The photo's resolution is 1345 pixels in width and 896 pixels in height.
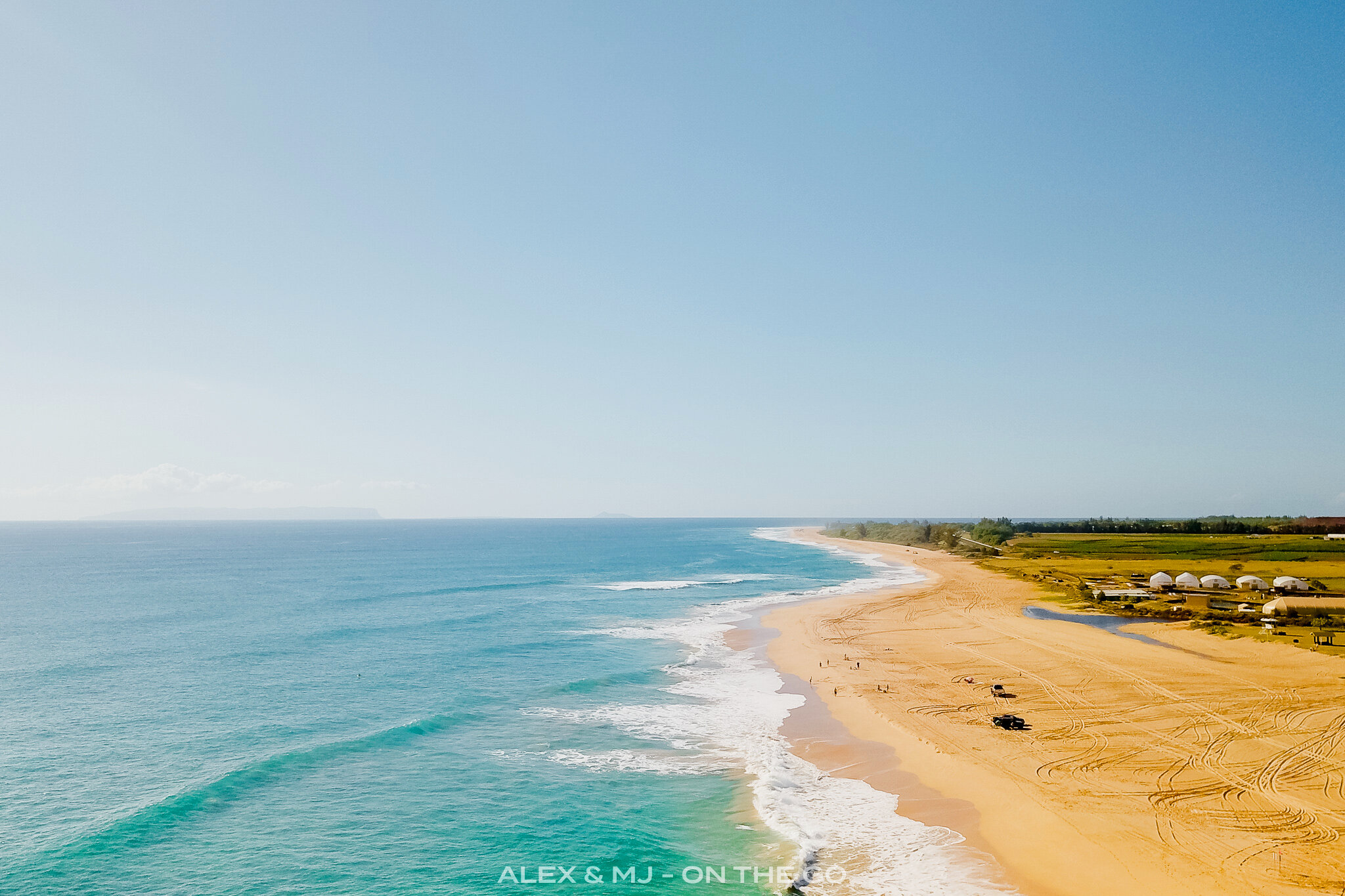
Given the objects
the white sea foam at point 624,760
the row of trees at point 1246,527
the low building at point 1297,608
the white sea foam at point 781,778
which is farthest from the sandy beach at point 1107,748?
the row of trees at point 1246,527

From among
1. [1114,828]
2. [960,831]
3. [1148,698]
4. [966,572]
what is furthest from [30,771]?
[966,572]

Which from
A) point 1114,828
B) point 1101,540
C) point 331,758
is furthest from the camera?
point 1101,540

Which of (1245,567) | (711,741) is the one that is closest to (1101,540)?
(1245,567)

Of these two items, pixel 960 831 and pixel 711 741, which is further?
A: pixel 711 741

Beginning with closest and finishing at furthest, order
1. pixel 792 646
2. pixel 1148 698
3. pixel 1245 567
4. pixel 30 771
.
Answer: pixel 30 771, pixel 1148 698, pixel 792 646, pixel 1245 567

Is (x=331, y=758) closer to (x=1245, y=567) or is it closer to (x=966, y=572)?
(x=966, y=572)

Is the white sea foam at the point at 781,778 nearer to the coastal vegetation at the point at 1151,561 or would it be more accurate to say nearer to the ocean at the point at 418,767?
the ocean at the point at 418,767

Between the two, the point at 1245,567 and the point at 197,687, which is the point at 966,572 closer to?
the point at 1245,567

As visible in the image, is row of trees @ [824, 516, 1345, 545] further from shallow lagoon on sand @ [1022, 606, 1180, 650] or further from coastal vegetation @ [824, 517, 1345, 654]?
shallow lagoon on sand @ [1022, 606, 1180, 650]
